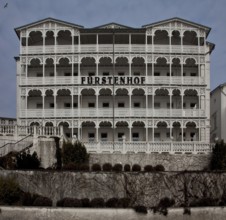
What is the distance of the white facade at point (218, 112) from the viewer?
72.6 metres

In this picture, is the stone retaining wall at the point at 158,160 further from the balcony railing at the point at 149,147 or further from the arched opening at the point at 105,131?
the arched opening at the point at 105,131

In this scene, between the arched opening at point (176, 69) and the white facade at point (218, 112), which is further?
the white facade at point (218, 112)

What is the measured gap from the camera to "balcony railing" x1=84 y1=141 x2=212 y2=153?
5309 cm

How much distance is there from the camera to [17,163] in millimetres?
40750

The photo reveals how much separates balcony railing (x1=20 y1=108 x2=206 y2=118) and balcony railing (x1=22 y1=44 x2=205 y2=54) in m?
8.25

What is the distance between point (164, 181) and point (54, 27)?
118 feet

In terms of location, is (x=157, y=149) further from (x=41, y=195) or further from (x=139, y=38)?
(x=139, y=38)

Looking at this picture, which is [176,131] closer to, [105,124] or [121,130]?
[121,130]

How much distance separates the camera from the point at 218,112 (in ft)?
244

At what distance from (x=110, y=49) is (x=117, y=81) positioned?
4613 millimetres

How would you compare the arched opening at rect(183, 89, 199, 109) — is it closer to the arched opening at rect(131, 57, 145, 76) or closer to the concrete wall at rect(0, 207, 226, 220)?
the arched opening at rect(131, 57, 145, 76)

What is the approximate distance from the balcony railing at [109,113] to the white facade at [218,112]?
7062 millimetres

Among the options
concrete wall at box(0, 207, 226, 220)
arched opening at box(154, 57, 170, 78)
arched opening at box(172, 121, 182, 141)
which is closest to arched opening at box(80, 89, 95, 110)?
arched opening at box(154, 57, 170, 78)

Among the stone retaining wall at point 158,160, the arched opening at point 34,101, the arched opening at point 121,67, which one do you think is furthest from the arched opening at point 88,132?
the stone retaining wall at point 158,160
